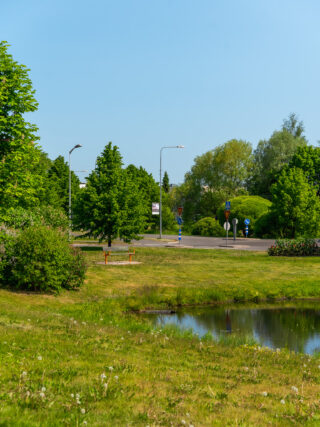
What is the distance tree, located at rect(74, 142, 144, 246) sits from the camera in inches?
1267

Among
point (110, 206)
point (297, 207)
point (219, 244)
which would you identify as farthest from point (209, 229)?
point (110, 206)

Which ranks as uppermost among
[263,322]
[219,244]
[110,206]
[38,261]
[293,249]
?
[110,206]

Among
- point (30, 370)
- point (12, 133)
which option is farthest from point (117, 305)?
point (30, 370)

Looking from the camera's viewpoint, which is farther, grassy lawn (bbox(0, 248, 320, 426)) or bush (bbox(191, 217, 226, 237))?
bush (bbox(191, 217, 226, 237))

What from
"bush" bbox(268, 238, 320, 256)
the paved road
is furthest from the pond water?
the paved road

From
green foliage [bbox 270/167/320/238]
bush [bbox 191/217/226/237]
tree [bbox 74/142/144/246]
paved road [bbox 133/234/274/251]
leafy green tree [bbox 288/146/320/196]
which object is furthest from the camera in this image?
bush [bbox 191/217/226/237]

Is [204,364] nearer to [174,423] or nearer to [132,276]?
[174,423]

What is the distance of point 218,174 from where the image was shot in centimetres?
8400

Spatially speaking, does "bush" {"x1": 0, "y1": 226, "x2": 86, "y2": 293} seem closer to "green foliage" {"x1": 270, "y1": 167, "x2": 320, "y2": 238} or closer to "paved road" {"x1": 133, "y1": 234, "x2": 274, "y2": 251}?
"paved road" {"x1": 133, "y1": 234, "x2": 274, "y2": 251}

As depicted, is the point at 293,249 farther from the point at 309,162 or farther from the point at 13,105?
the point at 309,162

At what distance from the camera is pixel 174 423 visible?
18.0ft

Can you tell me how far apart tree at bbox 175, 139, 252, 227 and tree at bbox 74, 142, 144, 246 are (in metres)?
46.9

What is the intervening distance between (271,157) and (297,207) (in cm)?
3888

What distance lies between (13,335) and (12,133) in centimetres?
903
